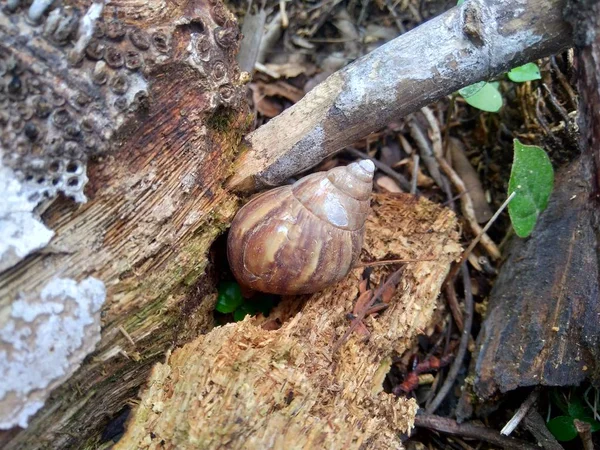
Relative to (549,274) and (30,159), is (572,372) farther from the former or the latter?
(30,159)

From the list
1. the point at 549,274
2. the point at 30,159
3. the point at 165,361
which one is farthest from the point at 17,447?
the point at 549,274

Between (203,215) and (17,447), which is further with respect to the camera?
(203,215)

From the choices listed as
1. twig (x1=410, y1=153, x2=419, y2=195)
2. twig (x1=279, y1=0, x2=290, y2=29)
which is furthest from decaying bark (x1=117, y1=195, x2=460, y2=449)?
twig (x1=279, y1=0, x2=290, y2=29)

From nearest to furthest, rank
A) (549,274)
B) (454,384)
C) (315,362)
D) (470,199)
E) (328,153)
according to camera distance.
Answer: (315,362) < (328,153) < (549,274) < (454,384) < (470,199)

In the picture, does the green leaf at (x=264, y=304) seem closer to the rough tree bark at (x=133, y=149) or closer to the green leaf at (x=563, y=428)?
the rough tree bark at (x=133, y=149)

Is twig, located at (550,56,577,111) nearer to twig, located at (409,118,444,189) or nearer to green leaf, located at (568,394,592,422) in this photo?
twig, located at (409,118,444,189)

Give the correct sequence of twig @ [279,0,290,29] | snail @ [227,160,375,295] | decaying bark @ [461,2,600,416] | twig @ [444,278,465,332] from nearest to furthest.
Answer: snail @ [227,160,375,295]
decaying bark @ [461,2,600,416]
twig @ [444,278,465,332]
twig @ [279,0,290,29]

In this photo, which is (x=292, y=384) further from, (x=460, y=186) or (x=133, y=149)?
(x=460, y=186)

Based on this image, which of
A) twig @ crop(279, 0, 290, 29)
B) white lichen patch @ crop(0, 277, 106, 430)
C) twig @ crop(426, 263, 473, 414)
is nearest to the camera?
white lichen patch @ crop(0, 277, 106, 430)
